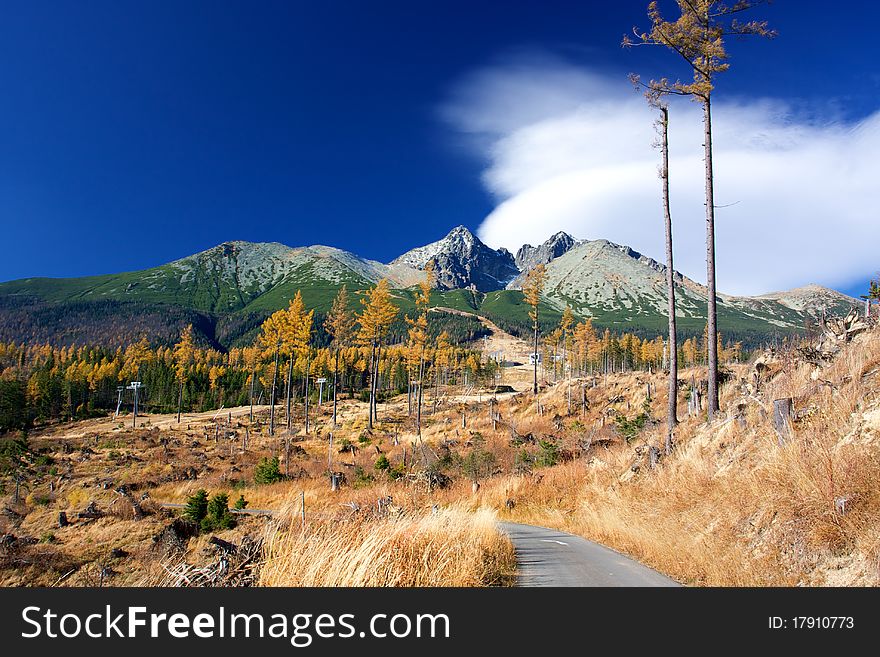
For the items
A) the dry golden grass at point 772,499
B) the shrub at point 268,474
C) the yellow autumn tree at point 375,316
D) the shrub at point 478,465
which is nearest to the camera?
the dry golden grass at point 772,499

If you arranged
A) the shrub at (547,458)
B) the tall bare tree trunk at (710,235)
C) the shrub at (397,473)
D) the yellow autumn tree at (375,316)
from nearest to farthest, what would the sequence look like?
the tall bare tree trunk at (710,235) → the shrub at (547,458) → the shrub at (397,473) → the yellow autumn tree at (375,316)

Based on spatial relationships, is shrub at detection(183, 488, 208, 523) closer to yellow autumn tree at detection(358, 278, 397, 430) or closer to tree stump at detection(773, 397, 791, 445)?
tree stump at detection(773, 397, 791, 445)

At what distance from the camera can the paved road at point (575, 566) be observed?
6.73 metres

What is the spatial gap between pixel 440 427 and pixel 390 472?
21.7 metres

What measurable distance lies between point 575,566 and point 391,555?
152 inches

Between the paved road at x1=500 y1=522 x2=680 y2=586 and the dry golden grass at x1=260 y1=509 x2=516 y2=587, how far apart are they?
1.98 ft

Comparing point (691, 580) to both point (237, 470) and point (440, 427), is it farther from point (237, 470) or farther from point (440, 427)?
point (440, 427)

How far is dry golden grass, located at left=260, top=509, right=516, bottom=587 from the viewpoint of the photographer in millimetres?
5074

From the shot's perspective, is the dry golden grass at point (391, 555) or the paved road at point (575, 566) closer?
the dry golden grass at point (391, 555)

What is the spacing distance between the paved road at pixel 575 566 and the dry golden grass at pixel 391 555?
60 cm

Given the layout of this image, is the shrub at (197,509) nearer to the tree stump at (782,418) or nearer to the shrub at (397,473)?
the shrub at (397,473)

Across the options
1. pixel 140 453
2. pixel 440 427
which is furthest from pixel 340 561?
pixel 140 453

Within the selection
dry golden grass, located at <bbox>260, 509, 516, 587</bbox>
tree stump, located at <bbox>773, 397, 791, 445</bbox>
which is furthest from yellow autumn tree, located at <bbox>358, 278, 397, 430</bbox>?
dry golden grass, located at <bbox>260, 509, 516, 587</bbox>

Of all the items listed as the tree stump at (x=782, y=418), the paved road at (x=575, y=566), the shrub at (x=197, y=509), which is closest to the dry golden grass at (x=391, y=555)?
the paved road at (x=575, y=566)
